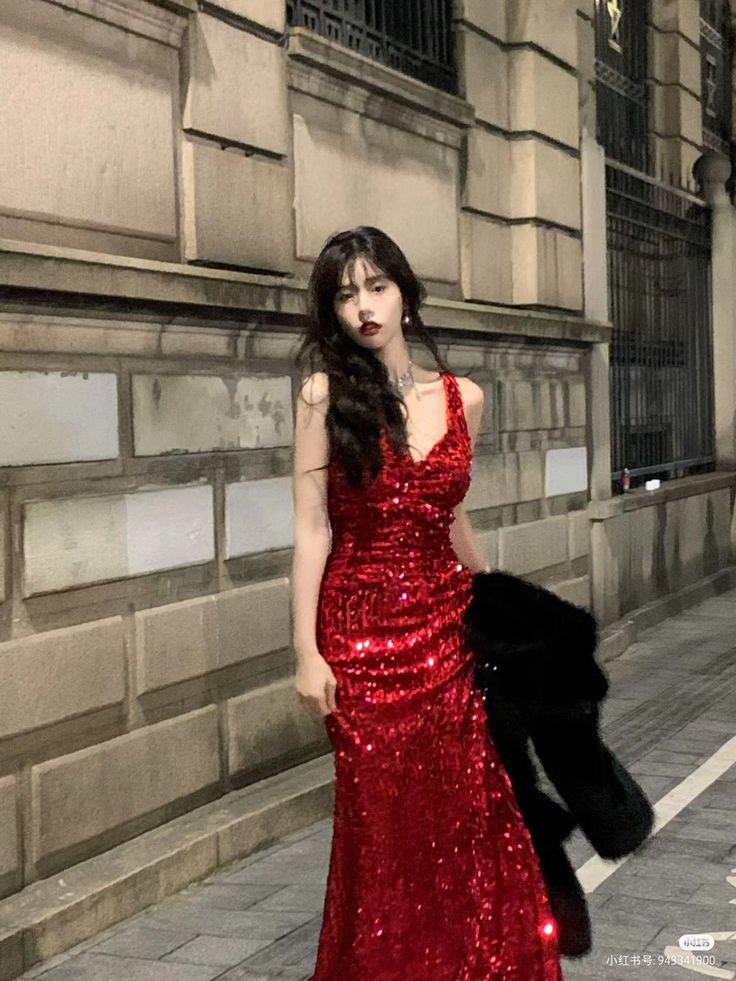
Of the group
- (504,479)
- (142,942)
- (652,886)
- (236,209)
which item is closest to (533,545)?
(504,479)

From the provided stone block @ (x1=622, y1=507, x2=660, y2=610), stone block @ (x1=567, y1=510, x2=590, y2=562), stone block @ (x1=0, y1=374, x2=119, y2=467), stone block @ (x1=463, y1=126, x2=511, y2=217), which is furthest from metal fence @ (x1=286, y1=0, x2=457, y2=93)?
stone block @ (x1=622, y1=507, x2=660, y2=610)

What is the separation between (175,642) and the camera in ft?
19.8

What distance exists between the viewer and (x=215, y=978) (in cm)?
465

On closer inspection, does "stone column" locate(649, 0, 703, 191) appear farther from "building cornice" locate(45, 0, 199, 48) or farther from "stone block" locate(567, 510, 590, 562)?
"building cornice" locate(45, 0, 199, 48)

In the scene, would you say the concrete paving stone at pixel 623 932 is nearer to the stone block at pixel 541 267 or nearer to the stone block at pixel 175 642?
the stone block at pixel 175 642

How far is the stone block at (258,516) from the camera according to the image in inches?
258

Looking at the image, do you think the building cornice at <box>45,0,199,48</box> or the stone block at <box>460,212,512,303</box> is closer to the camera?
the building cornice at <box>45,0,199,48</box>

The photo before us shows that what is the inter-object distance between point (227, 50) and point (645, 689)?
15.7ft

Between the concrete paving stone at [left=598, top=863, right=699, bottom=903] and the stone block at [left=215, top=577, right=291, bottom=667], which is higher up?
the stone block at [left=215, top=577, right=291, bottom=667]

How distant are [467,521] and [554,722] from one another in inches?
22.6

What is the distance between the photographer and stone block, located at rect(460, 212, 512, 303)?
959 cm

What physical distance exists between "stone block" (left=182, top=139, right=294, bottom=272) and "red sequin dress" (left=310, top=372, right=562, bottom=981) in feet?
9.53

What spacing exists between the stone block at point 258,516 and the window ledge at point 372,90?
1.96 m

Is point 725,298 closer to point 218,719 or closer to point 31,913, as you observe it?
point 218,719
